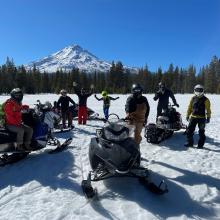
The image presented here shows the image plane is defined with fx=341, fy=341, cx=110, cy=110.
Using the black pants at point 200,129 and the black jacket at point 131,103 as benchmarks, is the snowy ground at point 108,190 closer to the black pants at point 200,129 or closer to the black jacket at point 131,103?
the black pants at point 200,129

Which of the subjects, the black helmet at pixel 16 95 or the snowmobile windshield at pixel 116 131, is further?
the black helmet at pixel 16 95

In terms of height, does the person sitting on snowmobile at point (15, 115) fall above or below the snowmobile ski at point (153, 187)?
above

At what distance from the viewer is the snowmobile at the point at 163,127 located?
38.5 feet

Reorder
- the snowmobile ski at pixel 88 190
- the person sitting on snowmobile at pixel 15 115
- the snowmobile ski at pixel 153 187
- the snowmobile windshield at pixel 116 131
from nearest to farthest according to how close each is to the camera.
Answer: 1. the snowmobile ski at pixel 88 190
2. the snowmobile ski at pixel 153 187
3. the snowmobile windshield at pixel 116 131
4. the person sitting on snowmobile at pixel 15 115

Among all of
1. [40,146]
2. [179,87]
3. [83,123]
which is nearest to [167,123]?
[40,146]

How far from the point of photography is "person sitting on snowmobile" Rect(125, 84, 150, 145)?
370 inches

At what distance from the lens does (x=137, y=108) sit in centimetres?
952

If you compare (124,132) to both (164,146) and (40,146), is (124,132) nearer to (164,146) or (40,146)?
(40,146)

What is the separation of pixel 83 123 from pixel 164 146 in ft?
22.5

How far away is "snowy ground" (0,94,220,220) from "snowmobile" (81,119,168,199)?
22cm

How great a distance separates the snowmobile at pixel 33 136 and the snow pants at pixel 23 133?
0.11m

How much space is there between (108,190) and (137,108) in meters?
3.21

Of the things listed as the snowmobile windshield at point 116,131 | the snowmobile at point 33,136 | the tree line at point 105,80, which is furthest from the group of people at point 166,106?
the tree line at point 105,80

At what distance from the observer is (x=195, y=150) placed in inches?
417
